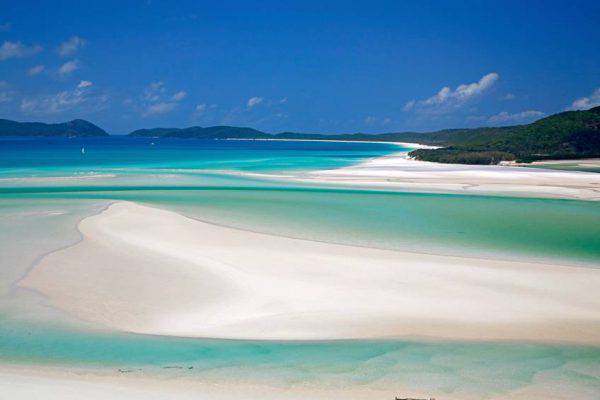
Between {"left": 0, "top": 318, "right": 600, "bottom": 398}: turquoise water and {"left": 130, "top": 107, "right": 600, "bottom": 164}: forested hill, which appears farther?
{"left": 130, "top": 107, "right": 600, "bottom": 164}: forested hill

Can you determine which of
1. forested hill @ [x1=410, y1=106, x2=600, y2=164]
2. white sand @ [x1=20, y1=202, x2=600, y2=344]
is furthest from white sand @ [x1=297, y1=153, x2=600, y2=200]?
white sand @ [x1=20, y1=202, x2=600, y2=344]

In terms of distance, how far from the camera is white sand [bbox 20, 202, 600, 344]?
8156 mm

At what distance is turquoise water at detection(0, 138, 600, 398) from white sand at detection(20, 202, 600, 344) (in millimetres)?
491

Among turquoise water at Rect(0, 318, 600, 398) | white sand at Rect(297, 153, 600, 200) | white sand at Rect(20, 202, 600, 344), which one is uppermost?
white sand at Rect(297, 153, 600, 200)

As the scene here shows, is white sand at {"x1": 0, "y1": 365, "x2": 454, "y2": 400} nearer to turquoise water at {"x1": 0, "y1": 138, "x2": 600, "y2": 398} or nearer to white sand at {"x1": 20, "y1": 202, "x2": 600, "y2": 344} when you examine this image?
turquoise water at {"x1": 0, "y1": 138, "x2": 600, "y2": 398}

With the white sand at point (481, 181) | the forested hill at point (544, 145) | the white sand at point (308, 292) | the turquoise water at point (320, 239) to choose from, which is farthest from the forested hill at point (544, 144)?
the white sand at point (308, 292)

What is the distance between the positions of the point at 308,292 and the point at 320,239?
5101 millimetres

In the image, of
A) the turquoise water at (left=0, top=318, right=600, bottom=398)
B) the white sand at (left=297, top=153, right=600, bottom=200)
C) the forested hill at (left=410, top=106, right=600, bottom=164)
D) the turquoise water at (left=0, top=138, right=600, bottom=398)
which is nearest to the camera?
the turquoise water at (left=0, top=318, right=600, bottom=398)

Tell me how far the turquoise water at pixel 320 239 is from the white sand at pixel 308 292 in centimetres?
49

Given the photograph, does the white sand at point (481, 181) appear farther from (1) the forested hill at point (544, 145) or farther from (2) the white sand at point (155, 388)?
(2) the white sand at point (155, 388)

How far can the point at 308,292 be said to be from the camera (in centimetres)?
968

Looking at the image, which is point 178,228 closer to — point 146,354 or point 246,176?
point 146,354

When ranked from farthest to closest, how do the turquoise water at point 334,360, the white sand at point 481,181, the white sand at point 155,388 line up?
the white sand at point 481,181
the turquoise water at point 334,360
the white sand at point 155,388

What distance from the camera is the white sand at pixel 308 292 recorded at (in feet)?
26.8
